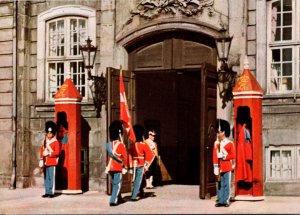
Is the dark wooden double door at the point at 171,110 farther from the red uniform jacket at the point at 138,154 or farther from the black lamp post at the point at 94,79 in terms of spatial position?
the red uniform jacket at the point at 138,154

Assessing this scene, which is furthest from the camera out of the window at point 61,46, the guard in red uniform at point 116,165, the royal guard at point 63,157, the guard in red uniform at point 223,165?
the window at point 61,46

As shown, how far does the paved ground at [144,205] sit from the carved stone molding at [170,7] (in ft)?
13.5

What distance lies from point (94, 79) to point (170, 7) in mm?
2452

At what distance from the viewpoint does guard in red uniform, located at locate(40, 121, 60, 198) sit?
45.8 ft

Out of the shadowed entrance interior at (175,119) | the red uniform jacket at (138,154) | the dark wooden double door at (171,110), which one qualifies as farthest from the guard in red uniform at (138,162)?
the shadowed entrance interior at (175,119)

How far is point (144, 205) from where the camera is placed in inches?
476

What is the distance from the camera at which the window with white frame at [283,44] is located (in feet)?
44.7

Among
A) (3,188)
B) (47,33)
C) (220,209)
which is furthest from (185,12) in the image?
(3,188)

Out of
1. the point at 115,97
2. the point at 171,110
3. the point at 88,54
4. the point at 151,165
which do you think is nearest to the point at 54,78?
the point at 88,54

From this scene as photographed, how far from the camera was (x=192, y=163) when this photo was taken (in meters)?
19.8

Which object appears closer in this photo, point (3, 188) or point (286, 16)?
point (286, 16)

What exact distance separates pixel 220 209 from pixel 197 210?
48cm

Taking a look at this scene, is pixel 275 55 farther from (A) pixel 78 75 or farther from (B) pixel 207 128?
(A) pixel 78 75

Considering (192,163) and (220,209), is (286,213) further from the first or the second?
(192,163)
